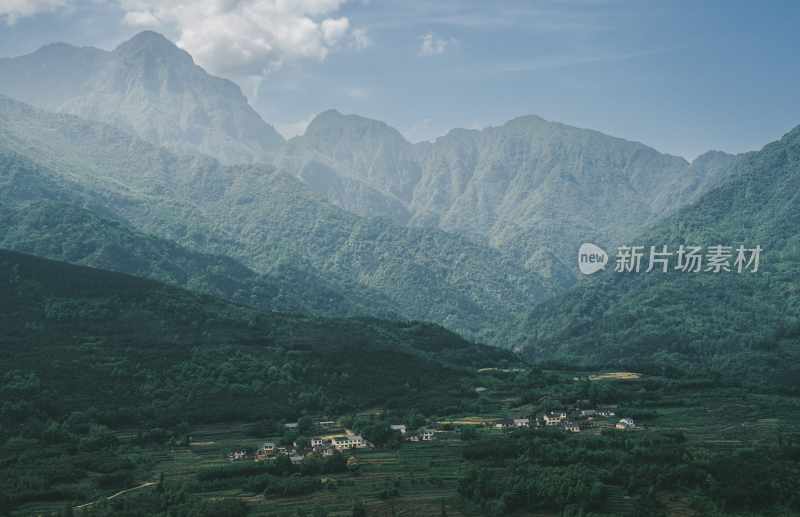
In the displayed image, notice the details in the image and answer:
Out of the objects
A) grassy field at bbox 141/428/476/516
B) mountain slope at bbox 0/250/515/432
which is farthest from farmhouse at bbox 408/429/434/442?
mountain slope at bbox 0/250/515/432

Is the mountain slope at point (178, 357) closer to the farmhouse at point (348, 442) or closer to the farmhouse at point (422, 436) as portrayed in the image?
the farmhouse at point (348, 442)

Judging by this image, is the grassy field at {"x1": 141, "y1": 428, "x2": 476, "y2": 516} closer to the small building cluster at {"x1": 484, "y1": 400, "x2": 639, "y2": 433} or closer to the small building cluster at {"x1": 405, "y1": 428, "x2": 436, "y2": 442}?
the small building cluster at {"x1": 405, "y1": 428, "x2": 436, "y2": 442}

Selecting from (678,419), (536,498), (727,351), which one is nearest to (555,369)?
(727,351)

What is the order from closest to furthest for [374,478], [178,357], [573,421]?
[374,478] → [573,421] → [178,357]

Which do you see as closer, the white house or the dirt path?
the dirt path

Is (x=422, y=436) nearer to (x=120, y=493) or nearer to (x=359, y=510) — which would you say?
(x=359, y=510)

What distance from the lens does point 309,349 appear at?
A: 152m

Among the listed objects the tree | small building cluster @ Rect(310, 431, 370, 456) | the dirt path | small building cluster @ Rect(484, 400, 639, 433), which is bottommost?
the dirt path

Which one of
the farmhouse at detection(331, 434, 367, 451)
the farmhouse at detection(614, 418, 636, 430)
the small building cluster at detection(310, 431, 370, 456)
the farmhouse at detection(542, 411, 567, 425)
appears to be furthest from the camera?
the farmhouse at detection(542, 411, 567, 425)

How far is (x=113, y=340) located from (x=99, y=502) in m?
69.6

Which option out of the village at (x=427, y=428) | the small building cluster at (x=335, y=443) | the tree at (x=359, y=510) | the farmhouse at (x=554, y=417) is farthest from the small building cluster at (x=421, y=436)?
the tree at (x=359, y=510)

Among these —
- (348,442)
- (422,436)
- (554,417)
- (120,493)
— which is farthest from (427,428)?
(120,493)

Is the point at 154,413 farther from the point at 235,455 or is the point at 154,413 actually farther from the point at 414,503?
the point at 414,503

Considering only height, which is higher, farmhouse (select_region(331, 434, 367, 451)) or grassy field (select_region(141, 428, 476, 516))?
farmhouse (select_region(331, 434, 367, 451))
